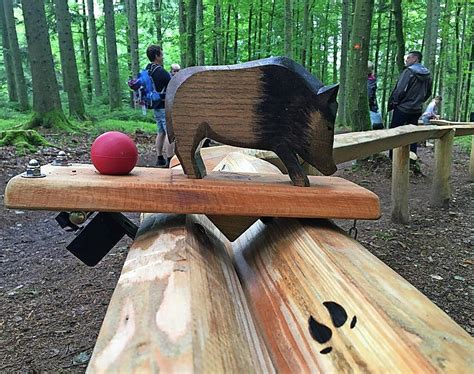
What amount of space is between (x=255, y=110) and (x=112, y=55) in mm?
15432

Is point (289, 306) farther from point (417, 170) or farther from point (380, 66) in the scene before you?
point (380, 66)

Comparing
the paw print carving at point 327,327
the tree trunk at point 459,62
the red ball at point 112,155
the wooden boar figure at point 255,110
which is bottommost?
the tree trunk at point 459,62

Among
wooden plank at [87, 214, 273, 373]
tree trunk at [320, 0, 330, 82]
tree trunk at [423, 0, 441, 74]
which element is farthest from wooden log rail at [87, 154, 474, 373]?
tree trunk at [320, 0, 330, 82]

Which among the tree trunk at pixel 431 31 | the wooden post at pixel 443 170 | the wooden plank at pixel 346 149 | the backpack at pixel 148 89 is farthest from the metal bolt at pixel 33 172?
the tree trunk at pixel 431 31

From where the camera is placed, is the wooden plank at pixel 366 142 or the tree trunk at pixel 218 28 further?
the tree trunk at pixel 218 28

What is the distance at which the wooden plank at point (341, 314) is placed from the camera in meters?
0.76

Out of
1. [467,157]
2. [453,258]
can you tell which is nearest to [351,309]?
[453,258]

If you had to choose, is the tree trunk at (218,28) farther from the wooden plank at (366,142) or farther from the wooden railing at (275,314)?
the wooden railing at (275,314)

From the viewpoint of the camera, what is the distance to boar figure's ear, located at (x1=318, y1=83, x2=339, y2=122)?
4.95ft

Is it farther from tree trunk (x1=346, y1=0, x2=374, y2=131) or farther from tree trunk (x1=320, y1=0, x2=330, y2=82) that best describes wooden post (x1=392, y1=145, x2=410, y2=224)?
tree trunk (x1=320, y1=0, x2=330, y2=82)

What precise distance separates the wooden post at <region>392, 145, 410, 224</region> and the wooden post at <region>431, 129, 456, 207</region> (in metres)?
0.97

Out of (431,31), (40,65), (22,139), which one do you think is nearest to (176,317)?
(22,139)

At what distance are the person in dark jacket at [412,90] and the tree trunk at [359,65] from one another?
696mm

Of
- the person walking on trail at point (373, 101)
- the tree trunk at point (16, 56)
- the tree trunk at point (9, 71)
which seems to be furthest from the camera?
the tree trunk at point (9, 71)
